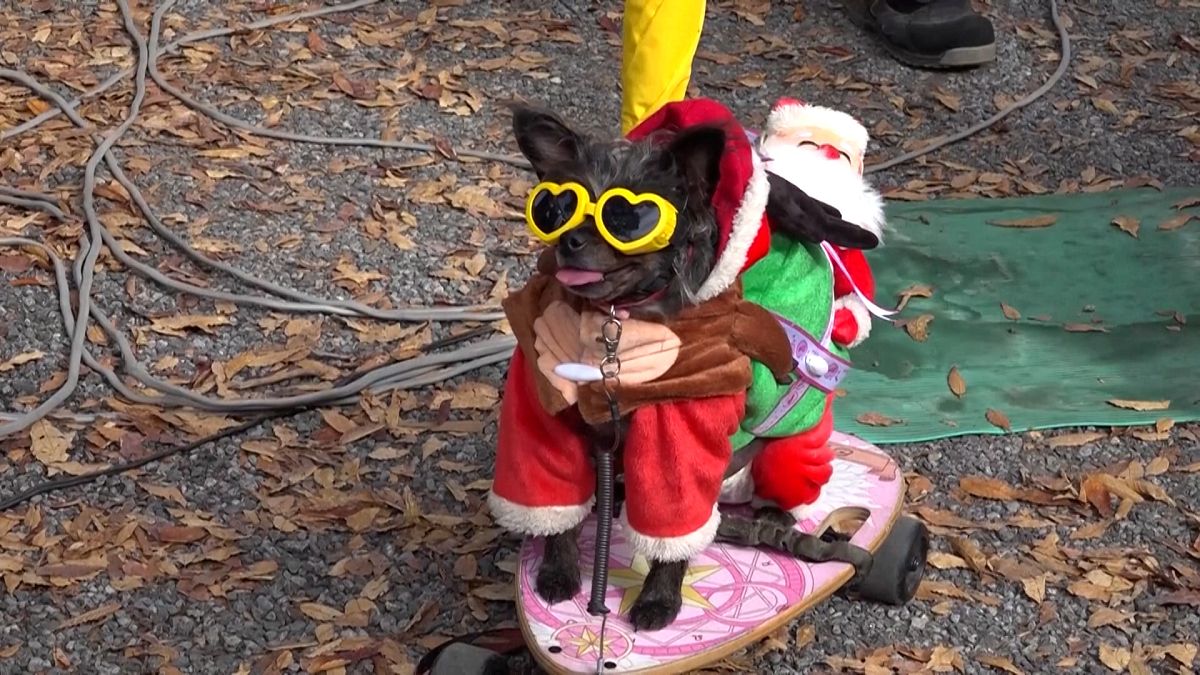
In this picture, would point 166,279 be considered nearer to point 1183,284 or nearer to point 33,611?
point 33,611

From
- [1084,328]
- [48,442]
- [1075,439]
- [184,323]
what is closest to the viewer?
[48,442]

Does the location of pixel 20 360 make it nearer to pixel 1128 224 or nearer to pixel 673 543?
pixel 673 543

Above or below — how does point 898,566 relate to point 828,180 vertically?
below

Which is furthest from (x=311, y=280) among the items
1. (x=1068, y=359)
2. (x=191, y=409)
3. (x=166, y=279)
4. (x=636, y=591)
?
(x=1068, y=359)

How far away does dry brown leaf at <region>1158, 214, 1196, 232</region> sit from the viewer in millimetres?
4238

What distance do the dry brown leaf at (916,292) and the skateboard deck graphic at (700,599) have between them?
1.13 metres

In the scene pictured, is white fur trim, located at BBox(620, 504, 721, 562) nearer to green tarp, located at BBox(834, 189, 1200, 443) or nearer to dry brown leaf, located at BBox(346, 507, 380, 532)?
→ dry brown leaf, located at BBox(346, 507, 380, 532)

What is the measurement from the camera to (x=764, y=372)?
2.37 meters

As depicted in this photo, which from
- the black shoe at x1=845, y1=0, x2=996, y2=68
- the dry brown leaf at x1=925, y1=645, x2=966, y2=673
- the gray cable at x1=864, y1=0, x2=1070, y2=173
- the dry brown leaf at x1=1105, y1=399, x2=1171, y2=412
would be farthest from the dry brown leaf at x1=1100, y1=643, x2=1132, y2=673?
the black shoe at x1=845, y1=0, x2=996, y2=68

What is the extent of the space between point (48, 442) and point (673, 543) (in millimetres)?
1669

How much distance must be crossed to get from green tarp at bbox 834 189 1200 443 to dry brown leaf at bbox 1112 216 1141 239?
0.5 inches

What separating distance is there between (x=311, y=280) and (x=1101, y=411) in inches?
81.4

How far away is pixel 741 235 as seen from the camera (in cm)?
220

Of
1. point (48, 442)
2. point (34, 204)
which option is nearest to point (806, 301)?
point (48, 442)
